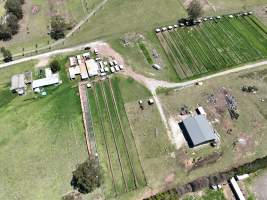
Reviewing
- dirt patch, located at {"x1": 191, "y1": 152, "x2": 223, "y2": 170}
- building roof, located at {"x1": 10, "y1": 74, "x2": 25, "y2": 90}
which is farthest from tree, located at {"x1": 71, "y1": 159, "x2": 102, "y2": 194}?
building roof, located at {"x1": 10, "y1": 74, "x2": 25, "y2": 90}

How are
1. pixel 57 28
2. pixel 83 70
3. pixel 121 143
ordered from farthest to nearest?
pixel 57 28, pixel 83 70, pixel 121 143

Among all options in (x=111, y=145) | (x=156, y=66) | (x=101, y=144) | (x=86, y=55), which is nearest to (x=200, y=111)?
(x=156, y=66)

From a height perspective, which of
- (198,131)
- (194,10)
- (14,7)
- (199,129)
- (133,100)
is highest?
(14,7)

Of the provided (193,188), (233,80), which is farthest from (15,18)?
(193,188)

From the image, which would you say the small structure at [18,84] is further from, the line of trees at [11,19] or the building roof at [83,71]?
the line of trees at [11,19]

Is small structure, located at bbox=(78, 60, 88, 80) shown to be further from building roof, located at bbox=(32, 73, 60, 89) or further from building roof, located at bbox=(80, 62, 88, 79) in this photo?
building roof, located at bbox=(32, 73, 60, 89)

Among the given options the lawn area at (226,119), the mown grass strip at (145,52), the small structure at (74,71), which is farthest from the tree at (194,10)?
the small structure at (74,71)

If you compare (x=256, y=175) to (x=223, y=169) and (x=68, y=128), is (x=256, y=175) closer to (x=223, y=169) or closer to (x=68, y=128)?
(x=223, y=169)

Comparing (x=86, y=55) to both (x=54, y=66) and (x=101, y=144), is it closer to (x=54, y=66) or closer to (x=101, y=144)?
(x=54, y=66)
